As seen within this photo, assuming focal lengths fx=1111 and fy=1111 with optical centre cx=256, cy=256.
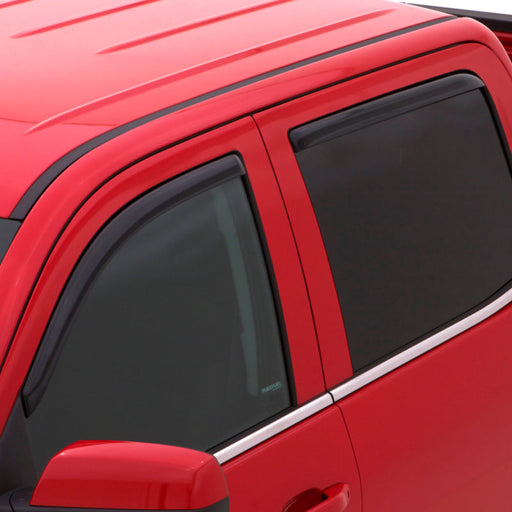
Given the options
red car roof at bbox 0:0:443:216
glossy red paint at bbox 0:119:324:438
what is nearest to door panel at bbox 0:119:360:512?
glossy red paint at bbox 0:119:324:438

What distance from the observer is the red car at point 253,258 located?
1847 mm

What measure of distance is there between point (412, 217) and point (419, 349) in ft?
0.96

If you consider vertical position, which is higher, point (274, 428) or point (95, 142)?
point (95, 142)

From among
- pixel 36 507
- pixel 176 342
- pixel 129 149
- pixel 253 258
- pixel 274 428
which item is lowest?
pixel 274 428

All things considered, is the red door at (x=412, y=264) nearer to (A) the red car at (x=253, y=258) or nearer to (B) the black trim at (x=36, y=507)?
(A) the red car at (x=253, y=258)

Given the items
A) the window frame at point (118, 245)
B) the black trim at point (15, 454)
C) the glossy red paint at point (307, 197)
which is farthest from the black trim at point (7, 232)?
the glossy red paint at point (307, 197)

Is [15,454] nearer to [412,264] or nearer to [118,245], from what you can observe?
[118,245]

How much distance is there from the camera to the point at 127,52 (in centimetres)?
237

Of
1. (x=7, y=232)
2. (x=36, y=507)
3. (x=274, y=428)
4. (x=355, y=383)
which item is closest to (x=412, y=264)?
(x=355, y=383)

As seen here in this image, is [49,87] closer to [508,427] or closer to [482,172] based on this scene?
[482,172]

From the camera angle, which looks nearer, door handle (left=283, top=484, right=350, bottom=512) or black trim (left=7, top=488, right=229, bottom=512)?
black trim (left=7, top=488, right=229, bottom=512)

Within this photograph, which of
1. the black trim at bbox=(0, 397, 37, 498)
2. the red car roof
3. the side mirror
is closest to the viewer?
the side mirror

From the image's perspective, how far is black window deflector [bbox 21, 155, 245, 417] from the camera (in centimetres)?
181

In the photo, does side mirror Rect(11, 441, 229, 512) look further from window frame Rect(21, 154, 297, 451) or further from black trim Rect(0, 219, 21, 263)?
black trim Rect(0, 219, 21, 263)
